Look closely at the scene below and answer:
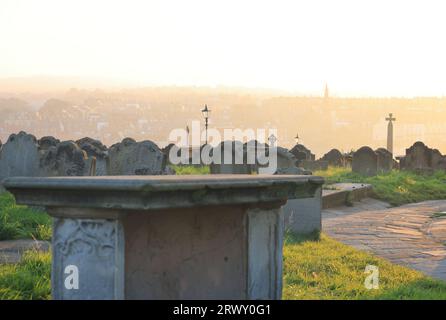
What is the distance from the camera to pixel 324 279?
23.1 ft

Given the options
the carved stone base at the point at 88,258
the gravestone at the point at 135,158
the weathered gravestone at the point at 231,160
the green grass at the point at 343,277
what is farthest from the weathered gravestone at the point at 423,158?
the carved stone base at the point at 88,258

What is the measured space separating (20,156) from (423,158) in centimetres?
1665

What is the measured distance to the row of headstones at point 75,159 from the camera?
12391mm

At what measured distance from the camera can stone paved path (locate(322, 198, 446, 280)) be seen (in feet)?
29.2

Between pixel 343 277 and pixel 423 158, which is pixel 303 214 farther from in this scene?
pixel 423 158

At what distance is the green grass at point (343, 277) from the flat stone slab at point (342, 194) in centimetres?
607

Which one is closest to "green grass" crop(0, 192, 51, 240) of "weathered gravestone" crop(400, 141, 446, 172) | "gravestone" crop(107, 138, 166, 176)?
"gravestone" crop(107, 138, 166, 176)

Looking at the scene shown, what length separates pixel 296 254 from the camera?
8.58 meters

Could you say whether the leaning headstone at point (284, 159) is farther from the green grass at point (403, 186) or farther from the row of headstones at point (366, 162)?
the row of headstones at point (366, 162)

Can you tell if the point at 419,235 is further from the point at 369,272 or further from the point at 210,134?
the point at 210,134

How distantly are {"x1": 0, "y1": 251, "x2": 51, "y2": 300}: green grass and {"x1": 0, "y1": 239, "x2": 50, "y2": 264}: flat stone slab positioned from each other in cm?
68

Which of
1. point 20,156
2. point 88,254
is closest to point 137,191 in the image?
point 88,254

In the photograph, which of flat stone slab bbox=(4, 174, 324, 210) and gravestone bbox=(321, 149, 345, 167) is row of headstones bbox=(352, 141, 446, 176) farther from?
flat stone slab bbox=(4, 174, 324, 210)
